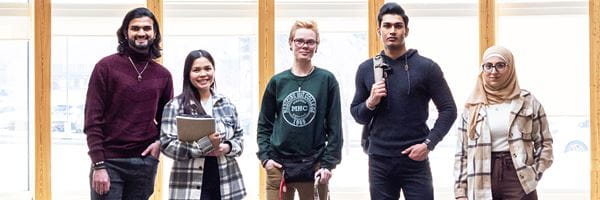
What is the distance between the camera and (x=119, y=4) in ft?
17.0

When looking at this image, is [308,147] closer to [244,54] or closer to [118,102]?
[118,102]

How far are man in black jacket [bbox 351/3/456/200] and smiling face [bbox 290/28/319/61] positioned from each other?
34 cm

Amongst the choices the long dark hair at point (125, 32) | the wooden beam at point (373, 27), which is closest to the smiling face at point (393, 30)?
the long dark hair at point (125, 32)

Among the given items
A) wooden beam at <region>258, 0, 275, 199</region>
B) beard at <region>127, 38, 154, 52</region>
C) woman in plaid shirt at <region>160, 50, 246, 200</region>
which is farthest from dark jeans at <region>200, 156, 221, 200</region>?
wooden beam at <region>258, 0, 275, 199</region>

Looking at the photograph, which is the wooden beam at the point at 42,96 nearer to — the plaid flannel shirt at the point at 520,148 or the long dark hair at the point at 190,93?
the long dark hair at the point at 190,93

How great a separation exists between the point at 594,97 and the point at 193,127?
342 centimetres

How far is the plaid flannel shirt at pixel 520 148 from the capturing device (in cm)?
320

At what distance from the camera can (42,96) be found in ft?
17.0

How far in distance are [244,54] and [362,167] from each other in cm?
128

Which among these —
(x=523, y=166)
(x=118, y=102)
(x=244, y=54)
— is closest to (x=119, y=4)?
(x=244, y=54)

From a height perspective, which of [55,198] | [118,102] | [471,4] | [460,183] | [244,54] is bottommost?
[55,198]

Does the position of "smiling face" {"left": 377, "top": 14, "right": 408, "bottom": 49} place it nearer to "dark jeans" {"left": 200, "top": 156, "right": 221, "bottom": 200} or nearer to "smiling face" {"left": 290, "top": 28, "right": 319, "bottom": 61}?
"smiling face" {"left": 290, "top": 28, "right": 319, "bottom": 61}

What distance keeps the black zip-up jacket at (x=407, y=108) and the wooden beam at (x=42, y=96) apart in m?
2.85

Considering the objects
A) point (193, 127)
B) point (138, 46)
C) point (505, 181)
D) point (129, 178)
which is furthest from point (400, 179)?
point (138, 46)
